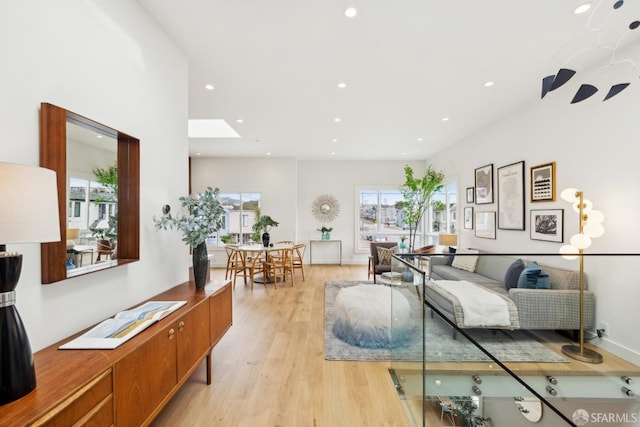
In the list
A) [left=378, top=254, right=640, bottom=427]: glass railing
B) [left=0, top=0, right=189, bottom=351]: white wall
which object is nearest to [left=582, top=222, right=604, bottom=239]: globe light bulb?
[left=378, top=254, right=640, bottom=427]: glass railing

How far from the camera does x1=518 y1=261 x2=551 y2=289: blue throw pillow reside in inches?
118

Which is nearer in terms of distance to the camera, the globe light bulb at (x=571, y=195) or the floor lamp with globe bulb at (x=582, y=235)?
the floor lamp with globe bulb at (x=582, y=235)

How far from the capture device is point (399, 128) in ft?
15.9

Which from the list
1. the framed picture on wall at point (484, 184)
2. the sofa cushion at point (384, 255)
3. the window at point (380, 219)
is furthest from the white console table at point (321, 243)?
the framed picture on wall at point (484, 184)

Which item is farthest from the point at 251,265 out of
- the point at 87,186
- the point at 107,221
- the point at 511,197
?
the point at 511,197

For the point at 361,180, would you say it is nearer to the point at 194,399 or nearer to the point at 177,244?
the point at 177,244

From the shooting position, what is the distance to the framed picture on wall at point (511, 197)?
3.96 metres

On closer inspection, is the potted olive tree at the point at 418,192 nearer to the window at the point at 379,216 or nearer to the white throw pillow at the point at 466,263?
the window at the point at 379,216

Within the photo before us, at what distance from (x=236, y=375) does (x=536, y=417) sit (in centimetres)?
272

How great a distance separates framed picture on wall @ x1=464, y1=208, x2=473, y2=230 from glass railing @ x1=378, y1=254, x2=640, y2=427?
2.09 m

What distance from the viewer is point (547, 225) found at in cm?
349

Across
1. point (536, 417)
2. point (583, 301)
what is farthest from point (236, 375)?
point (583, 301)

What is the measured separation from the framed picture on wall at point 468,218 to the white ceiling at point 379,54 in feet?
5.54

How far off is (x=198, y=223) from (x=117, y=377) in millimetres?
1179
